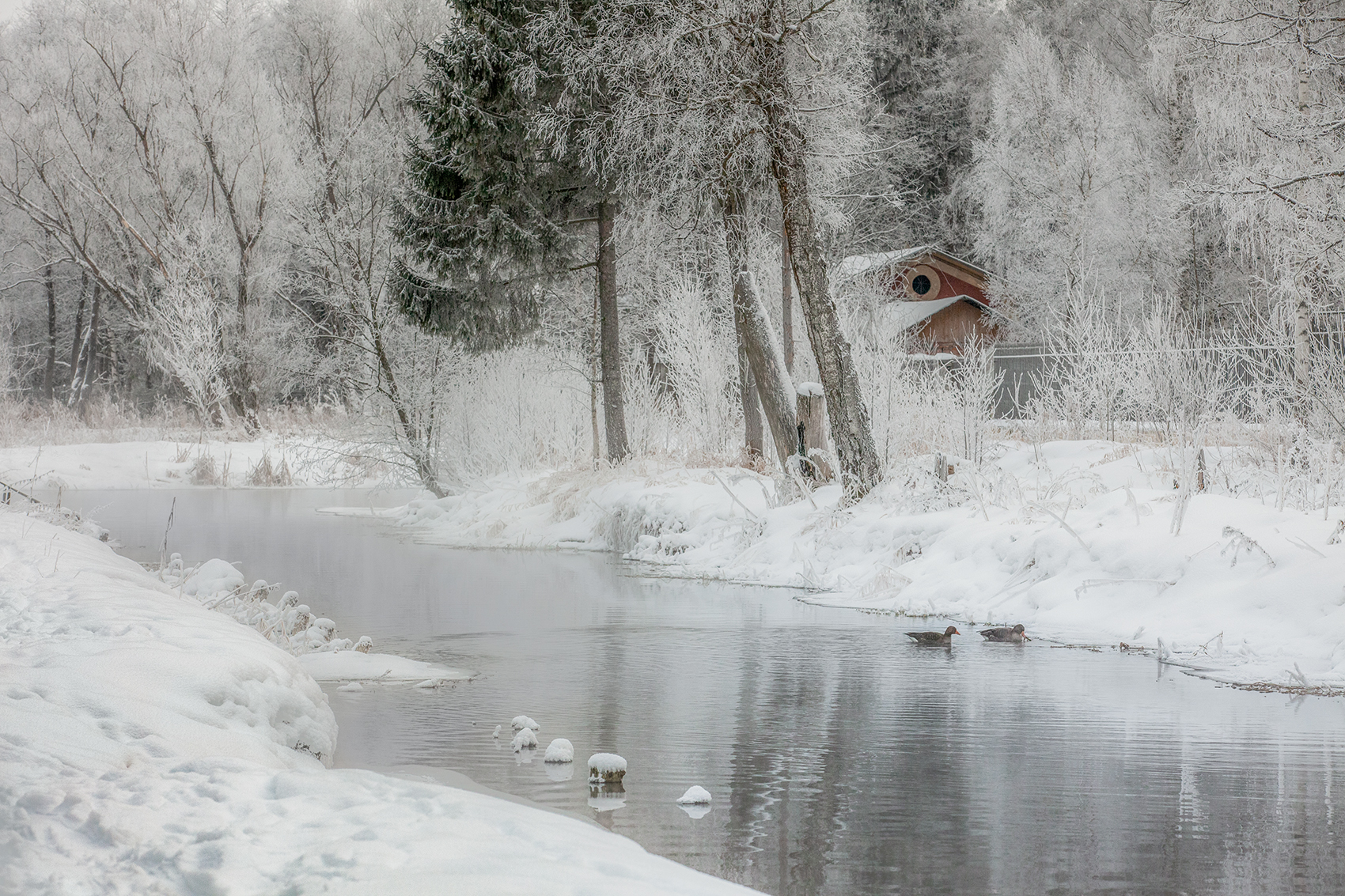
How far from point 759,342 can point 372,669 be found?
795 centimetres

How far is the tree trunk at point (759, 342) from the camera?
14453mm

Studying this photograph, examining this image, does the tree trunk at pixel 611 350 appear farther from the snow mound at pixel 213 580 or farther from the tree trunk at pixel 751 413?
the snow mound at pixel 213 580

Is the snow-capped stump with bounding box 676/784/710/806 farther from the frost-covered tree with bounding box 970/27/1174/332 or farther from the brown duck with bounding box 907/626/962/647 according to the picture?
the frost-covered tree with bounding box 970/27/1174/332

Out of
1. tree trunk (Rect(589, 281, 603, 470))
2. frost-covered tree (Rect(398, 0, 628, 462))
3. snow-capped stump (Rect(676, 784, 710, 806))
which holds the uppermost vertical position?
frost-covered tree (Rect(398, 0, 628, 462))

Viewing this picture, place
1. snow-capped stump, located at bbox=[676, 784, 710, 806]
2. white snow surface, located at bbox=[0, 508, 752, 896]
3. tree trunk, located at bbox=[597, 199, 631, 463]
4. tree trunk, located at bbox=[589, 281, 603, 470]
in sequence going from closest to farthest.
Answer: white snow surface, located at bbox=[0, 508, 752, 896]
snow-capped stump, located at bbox=[676, 784, 710, 806]
tree trunk, located at bbox=[597, 199, 631, 463]
tree trunk, located at bbox=[589, 281, 603, 470]

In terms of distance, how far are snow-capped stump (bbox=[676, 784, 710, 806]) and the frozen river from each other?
48 millimetres

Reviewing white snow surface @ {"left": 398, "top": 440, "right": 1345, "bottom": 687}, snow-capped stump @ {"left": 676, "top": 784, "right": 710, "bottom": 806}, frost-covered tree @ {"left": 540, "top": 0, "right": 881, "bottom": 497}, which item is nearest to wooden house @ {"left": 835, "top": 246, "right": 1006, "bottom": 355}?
white snow surface @ {"left": 398, "top": 440, "right": 1345, "bottom": 687}

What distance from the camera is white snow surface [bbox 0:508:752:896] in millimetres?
3461

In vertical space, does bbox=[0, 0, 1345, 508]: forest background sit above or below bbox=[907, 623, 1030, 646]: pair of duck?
above

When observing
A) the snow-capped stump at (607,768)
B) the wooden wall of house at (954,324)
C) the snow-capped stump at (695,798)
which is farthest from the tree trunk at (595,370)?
the wooden wall of house at (954,324)

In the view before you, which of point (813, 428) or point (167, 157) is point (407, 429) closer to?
point (813, 428)

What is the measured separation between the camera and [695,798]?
473cm

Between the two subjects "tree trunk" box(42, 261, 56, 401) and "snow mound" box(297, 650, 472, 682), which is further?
"tree trunk" box(42, 261, 56, 401)

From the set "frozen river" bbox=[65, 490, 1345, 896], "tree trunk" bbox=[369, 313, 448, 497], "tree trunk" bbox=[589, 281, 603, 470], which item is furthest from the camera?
"tree trunk" bbox=[369, 313, 448, 497]
